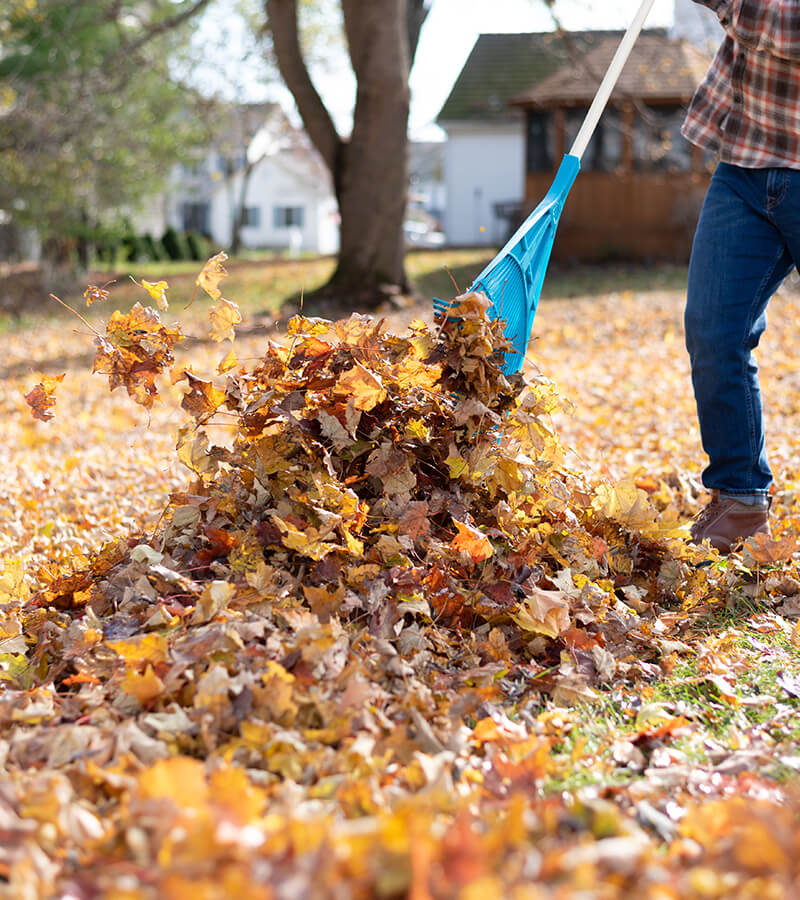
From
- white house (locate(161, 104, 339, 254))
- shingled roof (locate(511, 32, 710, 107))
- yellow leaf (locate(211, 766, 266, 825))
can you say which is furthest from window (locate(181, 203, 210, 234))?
yellow leaf (locate(211, 766, 266, 825))

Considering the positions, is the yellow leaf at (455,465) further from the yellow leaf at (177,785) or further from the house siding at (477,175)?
the house siding at (477,175)

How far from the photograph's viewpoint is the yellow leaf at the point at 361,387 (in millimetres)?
2389

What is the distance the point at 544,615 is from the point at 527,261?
3.84 feet

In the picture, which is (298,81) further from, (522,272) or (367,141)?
(522,272)

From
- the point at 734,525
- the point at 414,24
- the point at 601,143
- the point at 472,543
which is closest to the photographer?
the point at 472,543

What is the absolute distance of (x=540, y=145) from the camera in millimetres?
18625

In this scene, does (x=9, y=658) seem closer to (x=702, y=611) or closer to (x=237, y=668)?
(x=237, y=668)

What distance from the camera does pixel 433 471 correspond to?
8.79ft

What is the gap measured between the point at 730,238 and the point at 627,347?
5438mm

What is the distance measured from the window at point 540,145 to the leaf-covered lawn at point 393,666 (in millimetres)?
16201

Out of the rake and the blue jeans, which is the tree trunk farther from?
the blue jeans

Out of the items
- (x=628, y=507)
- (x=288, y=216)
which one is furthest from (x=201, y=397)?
(x=288, y=216)

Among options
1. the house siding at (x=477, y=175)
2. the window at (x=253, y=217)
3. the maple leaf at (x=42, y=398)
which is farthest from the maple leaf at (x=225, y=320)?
the window at (x=253, y=217)

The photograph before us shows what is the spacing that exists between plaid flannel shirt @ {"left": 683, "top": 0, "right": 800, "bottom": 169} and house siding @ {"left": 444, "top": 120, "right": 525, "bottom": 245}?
24.4 meters
